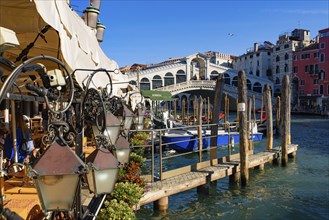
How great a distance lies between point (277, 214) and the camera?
22.0 ft

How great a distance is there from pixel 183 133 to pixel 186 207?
25.6 feet

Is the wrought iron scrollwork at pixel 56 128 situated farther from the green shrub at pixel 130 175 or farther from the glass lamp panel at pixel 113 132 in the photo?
the green shrub at pixel 130 175

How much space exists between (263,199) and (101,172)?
617 centimetres

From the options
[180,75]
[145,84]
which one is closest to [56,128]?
[145,84]

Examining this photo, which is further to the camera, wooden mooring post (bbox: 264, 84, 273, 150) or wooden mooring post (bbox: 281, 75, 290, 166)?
wooden mooring post (bbox: 264, 84, 273, 150)

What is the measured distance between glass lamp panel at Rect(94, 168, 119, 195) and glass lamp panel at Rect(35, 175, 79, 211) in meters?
0.45

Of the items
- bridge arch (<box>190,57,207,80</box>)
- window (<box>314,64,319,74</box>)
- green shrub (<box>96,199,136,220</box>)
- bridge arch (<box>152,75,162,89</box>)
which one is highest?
bridge arch (<box>190,57,207,80</box>)

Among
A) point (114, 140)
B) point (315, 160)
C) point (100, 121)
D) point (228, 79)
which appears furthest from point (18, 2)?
point (228, 79)

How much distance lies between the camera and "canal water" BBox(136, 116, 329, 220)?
21.8 ft

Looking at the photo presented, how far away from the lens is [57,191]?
5.54 ft

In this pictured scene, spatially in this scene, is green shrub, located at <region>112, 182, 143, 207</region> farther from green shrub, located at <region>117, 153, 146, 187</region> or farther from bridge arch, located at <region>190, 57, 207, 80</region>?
bridge arch, located at <region>190, 57, 207, 80</region>

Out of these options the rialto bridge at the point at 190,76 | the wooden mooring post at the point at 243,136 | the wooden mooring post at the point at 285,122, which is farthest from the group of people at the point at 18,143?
the rialto bridge at the point at 190,76

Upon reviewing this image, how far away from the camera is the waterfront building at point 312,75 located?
146ft

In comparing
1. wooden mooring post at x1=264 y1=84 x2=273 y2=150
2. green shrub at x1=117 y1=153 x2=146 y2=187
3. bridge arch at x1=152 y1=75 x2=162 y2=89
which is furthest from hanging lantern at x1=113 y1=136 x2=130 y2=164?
bridge arch at x1=152 y1=75 x2=162 y2=89
